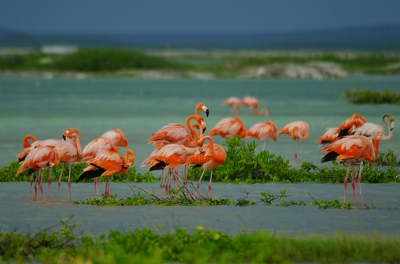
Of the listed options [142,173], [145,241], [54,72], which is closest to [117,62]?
[54,72]

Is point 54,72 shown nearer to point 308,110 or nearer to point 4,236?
point 308,110

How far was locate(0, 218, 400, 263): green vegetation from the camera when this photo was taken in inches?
245

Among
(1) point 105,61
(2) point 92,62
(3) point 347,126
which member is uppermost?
(1) point 105,61

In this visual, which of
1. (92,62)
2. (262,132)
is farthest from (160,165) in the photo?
(92,62)

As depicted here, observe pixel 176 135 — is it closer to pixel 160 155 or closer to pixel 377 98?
pixel 160 155

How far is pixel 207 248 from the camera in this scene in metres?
6.46

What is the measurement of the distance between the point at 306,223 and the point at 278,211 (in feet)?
2.35

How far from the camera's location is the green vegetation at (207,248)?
6.23m

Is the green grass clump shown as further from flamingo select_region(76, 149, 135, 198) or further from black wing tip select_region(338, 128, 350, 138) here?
flamingo select_region(76, 149, 135, 198)

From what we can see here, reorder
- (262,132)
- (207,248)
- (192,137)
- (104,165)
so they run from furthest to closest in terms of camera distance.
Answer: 1. (262,132)
2. (192,137)
3. (104,165)
4. (207,248)

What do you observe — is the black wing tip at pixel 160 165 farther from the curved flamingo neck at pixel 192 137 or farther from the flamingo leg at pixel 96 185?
the curved flamingo neck at pixel 192 137

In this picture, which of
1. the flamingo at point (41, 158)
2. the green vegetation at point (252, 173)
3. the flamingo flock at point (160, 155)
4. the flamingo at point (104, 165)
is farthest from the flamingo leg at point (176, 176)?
the flamingo at point (41, 158)

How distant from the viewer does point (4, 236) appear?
6.68 m

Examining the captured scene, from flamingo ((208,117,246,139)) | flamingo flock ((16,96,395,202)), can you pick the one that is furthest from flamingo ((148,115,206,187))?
flamingo ((208,117,246,139))
